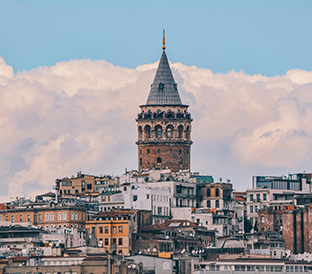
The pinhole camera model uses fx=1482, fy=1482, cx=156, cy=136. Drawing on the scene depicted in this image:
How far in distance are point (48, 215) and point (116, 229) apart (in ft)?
48.7

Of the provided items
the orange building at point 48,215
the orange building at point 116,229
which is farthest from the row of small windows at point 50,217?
the orange building at point 116,229

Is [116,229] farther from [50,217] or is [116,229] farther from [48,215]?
[48,215]

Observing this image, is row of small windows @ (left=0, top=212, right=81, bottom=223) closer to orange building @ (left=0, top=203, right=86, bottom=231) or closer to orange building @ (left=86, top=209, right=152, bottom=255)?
orange building @ (left=0, top=203, right=86, bottom=231)

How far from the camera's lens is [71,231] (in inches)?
6476

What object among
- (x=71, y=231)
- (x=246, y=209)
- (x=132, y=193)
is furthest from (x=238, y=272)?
(x=246, y=209)

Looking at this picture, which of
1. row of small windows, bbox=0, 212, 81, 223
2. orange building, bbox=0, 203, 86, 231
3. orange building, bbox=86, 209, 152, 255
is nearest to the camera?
orange building, bbox=86, 209, 152, 255

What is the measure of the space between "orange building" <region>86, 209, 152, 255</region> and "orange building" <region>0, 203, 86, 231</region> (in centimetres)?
441

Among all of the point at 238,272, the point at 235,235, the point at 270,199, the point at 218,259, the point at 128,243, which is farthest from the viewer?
the point at 270,199

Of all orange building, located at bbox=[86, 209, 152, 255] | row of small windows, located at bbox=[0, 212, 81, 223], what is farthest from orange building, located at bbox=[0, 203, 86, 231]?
orange building, located at bbox=[86, 209, 152, 255]

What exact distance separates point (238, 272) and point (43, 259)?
60.5ft

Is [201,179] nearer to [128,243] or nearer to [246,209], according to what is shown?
[246,209]

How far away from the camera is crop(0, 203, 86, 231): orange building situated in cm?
17600

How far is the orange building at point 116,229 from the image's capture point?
164000mm

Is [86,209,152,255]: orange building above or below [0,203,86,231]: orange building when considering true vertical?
below
